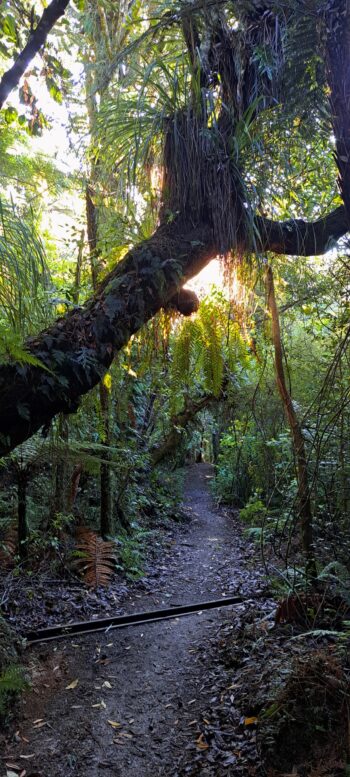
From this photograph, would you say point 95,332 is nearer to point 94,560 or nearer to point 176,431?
point 94,560

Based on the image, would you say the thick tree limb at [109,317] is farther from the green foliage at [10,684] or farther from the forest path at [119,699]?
the forest path at [119,699]

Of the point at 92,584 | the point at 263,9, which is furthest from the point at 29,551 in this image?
the point at 263,9

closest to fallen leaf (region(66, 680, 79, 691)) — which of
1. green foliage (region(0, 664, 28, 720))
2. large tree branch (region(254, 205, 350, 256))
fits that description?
green foliage (region(0, 664, 28, 720))

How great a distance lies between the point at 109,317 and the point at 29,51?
1287 mm

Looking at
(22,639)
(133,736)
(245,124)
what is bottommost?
(133,736)

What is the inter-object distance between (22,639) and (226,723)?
1.85m

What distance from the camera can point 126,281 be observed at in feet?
9.63

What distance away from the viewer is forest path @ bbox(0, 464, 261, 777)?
113 inches

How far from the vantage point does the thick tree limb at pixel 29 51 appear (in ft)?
7.13

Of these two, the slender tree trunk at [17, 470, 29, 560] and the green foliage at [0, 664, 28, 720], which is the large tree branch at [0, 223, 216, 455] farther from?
the slender tree trunk at [17, 470, 29, 560]

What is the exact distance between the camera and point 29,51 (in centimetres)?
224

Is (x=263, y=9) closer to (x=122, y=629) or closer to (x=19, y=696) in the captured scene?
(x=19, y=696)

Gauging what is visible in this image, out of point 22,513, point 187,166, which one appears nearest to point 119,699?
point 22,513

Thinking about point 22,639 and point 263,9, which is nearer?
point 263,9
